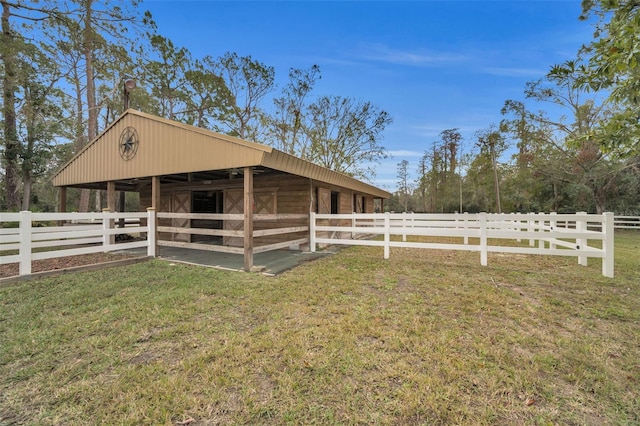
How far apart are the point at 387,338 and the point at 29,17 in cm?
1676

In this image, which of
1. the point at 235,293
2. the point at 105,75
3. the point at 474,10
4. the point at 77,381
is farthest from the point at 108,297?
the point at 105,75

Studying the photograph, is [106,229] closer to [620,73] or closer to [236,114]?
[620,73]

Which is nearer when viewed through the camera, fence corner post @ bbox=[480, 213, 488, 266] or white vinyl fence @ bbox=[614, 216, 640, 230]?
fence corner post @ bbox=[480, 213, 488, 266]

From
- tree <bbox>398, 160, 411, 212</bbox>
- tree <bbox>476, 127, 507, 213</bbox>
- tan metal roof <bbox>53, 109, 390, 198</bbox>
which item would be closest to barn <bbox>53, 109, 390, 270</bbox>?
tan metal roof <bbox>53, 109, 390, 198</bbox>

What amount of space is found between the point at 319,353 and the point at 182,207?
335 inches

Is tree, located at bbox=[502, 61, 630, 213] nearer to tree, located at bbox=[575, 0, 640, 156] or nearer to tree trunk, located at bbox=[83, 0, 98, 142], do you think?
tree, located at bbox=[575, 0, 640, 156]

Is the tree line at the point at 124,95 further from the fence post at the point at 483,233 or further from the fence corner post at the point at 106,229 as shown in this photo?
the fence post at the point at 483,233

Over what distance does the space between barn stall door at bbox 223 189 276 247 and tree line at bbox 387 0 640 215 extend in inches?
265

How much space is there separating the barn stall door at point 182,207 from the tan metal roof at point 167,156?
6.53 feet

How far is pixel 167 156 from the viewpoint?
21.1 feet

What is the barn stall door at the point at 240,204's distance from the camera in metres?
8.17

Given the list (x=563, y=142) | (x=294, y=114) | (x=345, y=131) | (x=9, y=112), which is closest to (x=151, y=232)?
(x=9, y=112)

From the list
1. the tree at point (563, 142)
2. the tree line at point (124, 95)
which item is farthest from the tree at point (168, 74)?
the tree at point (563, 142)

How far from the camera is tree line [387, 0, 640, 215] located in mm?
3148
